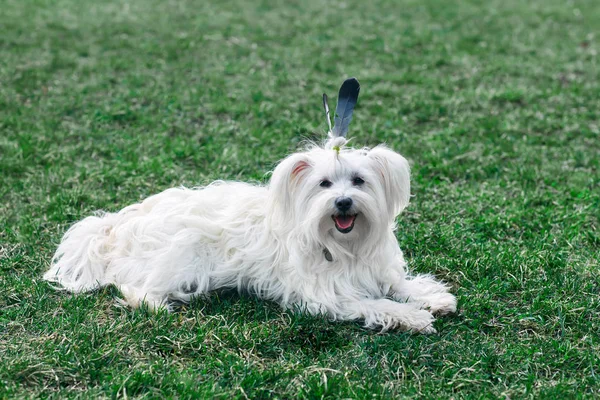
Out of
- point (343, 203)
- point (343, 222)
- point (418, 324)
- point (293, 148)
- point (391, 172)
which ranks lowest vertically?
point (418, 324)

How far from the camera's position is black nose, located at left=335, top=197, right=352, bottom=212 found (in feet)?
13.7

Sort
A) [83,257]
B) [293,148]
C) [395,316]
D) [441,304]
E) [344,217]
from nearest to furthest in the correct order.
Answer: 1. [344,217]
2. [395,316]
3. [441,304]
4. [83,257]
5. [293,148]

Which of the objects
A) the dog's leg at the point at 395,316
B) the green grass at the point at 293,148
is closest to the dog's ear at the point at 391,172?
the dog's leg at the point at 395,316

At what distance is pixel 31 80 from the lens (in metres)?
9.09

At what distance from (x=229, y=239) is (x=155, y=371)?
3.98ft

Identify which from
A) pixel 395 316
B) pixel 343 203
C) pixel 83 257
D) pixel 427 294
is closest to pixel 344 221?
pixel 343 203

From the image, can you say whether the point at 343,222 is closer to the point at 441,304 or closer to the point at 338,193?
the point at 338,193

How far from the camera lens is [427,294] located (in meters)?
4.75

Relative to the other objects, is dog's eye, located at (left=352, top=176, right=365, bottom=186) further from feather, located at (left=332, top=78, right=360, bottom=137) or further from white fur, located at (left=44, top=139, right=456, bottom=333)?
feather, located at (left=332, top=78, right=360, bottom=137)

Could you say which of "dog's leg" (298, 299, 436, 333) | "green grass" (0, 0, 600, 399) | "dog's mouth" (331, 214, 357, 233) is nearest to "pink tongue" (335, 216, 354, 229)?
"dog's mouth" (331, 214, 357, 233)

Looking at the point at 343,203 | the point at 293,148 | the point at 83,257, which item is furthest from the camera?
the point at 293,148

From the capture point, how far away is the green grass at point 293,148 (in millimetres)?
3975

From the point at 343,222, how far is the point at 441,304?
895 mm

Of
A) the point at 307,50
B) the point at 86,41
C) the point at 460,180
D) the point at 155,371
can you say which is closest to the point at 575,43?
the point at 307,50
